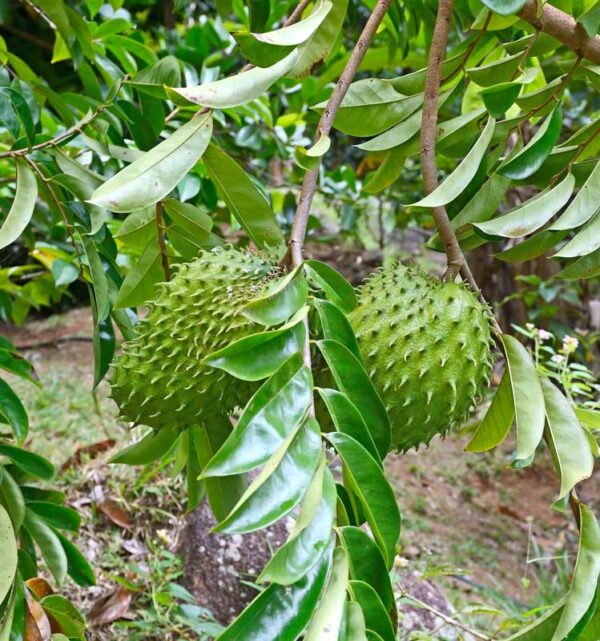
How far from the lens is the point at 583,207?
0.89 m

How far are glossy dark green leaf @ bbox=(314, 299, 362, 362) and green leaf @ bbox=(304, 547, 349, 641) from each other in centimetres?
21

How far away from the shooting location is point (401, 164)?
1166 mm

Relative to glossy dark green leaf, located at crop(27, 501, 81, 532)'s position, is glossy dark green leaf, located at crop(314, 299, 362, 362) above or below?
above

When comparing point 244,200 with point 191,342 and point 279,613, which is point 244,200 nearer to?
point 191,342

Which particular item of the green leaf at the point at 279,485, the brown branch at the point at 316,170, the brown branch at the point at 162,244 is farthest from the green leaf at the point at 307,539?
the brown branch at the point at 162,244

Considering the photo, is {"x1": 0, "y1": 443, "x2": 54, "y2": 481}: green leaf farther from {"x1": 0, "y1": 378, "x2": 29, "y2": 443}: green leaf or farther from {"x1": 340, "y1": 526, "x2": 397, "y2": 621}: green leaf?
{"x1": 340, "y1": 526, "x2": 397, "y2": 621}: green leaf

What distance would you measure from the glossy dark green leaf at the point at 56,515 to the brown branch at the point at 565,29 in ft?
3.46

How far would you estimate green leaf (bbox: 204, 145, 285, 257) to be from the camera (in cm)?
98

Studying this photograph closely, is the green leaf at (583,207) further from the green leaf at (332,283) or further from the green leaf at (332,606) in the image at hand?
the green leaf at (332,606)

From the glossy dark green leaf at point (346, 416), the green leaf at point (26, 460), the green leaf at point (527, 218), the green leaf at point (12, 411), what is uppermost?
the green leaf at point (527, 218)

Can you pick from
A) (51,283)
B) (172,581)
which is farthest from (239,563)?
(51,283)

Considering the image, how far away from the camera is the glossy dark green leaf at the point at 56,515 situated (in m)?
1.29

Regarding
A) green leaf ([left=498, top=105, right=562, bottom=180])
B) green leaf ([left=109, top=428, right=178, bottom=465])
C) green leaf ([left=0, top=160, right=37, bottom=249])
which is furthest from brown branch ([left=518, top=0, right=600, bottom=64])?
green leaf ([left=109, top=428, right=178, bottom=465])

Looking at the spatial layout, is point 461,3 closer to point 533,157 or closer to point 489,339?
point 533,157
